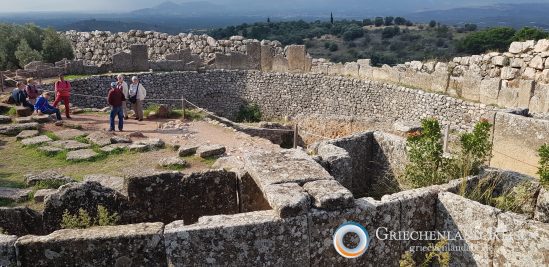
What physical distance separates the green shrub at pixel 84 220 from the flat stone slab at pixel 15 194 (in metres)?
3.52

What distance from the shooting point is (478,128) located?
5.79 metres

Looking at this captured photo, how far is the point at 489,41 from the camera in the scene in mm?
37562

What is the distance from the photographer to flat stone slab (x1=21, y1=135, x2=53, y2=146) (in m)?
11.9

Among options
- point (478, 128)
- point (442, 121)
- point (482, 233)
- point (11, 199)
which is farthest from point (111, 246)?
point (442, 121)

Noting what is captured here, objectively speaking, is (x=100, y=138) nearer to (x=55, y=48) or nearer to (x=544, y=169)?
(x=544, y=169)

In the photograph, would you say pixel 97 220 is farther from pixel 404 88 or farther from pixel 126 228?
pixel 404 88

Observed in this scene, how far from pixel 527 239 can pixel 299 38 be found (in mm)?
55909

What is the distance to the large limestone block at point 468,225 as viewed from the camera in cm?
459

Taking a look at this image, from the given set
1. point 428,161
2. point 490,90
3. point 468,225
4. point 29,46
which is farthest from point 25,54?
point 468,225

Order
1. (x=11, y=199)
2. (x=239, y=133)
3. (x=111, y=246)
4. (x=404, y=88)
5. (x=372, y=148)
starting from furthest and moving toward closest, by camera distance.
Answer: (x=404, y=88) → (x=239, y=133) → (x=11, y=199) → (x=372, y=148) → (x=111, y=246)

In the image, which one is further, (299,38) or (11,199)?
(299,38)

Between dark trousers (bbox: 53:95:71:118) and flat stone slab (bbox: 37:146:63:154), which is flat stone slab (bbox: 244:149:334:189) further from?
dark trousers (bbox: 53:95:71:118)

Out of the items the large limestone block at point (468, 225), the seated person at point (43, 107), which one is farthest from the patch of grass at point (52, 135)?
the large limestone block at point (468, 225)

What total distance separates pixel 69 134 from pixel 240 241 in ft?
33.4
